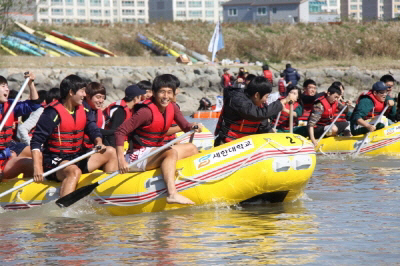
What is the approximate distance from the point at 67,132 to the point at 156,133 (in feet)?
2.72

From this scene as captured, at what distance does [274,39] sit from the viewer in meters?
44.5

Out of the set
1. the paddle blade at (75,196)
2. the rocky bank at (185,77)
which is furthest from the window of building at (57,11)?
the paddle blade at (75,196)

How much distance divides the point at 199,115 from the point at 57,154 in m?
15.2

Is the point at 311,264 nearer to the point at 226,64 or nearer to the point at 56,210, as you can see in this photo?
the point at 56,210

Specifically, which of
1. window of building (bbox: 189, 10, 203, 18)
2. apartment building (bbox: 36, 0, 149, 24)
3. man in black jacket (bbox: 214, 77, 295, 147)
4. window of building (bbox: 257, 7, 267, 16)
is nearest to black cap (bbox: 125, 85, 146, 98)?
man in black jacket (bbox: 214, 77, 295, 147)

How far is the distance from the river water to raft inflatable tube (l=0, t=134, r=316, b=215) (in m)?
0.13

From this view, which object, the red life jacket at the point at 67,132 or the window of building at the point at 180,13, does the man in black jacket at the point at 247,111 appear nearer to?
the red life jacket at the point at 67,132

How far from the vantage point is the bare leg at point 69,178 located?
728 centimetres

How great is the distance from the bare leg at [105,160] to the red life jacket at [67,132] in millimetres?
185

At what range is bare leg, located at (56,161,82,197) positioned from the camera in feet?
23.9

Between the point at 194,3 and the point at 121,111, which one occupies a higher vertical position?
the point at 194,3

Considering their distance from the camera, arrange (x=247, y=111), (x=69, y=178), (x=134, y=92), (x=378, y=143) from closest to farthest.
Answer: (x=69, y=178)
(x=247, y=111)
(x=134, y=92)
(x=378, y=143)

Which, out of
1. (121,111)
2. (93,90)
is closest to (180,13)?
(121,111)

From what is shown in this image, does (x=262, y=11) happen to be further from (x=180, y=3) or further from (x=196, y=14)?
(x=196, y=14)
